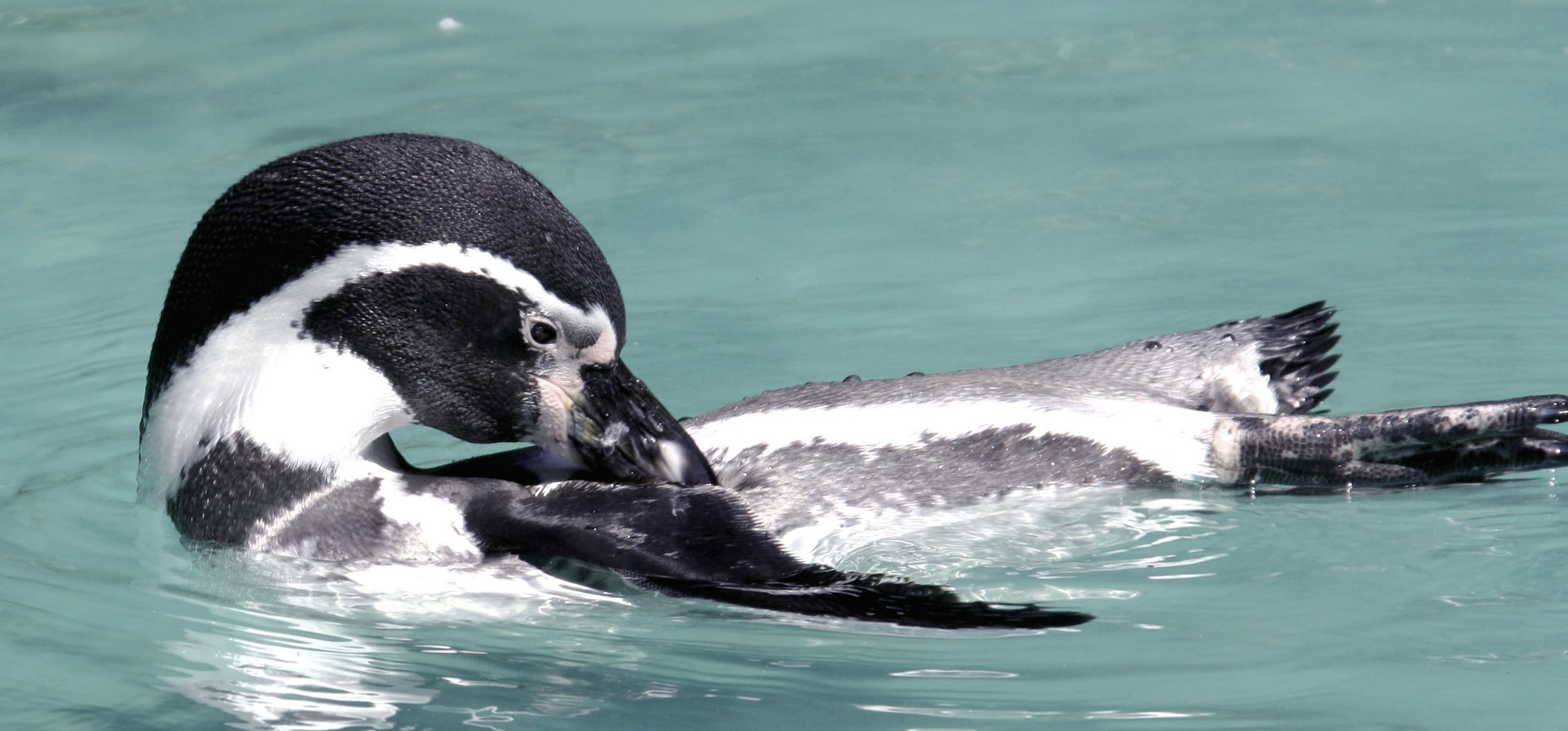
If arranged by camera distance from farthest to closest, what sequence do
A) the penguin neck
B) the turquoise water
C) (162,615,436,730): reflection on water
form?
the penguin neck, the turquoise water, (162,615,436,730): reflection on water

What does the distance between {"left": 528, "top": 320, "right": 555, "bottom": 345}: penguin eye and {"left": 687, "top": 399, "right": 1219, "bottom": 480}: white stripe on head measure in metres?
0.70

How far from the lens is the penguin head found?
4.11 m

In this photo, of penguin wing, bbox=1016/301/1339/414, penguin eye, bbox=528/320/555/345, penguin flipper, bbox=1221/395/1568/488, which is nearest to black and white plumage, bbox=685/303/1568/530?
penguin flipper, bbox=1221/395/1568/488

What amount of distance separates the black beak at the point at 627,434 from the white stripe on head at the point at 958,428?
462mm

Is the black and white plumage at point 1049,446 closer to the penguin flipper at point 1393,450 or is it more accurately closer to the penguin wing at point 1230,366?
the penguin flipper at point 1393,450

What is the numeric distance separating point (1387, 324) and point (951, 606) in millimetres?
3028

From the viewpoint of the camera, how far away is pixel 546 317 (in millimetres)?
4168

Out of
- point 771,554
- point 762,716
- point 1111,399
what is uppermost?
point 1111,399

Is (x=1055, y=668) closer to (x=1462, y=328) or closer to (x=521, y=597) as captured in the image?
(x=521, y=597)

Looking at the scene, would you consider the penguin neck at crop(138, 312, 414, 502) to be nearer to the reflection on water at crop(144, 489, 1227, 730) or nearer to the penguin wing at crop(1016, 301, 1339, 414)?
the reflection on water at crop(144, 489, 1227, 730)

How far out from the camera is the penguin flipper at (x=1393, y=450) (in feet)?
15.6

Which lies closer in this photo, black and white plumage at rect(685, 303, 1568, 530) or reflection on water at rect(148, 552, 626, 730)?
reflection on water at rect(148, 552, 626, 730)

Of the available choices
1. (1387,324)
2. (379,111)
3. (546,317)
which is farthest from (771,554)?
(379,111)

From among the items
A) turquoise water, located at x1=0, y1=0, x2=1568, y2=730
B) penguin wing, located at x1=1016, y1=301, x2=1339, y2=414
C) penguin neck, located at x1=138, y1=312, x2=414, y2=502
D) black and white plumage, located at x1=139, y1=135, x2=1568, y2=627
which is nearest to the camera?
turquoise water, located at x1=0, y1=0, x2=1568, y2=730
